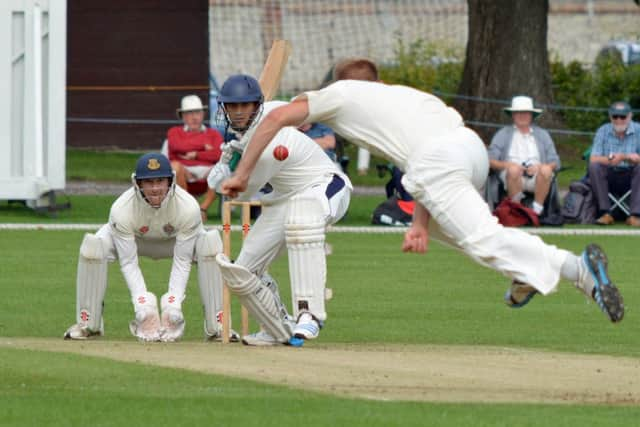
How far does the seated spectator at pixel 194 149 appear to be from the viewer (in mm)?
18519

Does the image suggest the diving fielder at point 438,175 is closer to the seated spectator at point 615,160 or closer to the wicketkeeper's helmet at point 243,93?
the wicketkeeper's helmet at point 243,93

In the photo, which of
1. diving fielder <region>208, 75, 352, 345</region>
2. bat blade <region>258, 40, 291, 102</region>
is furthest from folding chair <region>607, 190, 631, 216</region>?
diving fielder <region>208, 75, 352, 345</region>

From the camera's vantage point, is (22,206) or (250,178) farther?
(22,206)

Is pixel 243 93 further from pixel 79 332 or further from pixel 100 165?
pixel 100 165

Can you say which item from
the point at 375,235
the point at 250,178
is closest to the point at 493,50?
the point at 375,235

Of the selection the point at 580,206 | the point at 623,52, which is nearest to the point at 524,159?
the point at 580,206

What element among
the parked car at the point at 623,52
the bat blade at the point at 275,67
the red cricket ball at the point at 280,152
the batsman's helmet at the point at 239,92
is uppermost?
the parked car at the point at 623,52

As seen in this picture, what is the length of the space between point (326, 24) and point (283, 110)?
103 ft

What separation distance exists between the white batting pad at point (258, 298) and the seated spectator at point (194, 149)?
338 inches

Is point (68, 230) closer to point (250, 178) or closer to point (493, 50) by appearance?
point (250, 178)

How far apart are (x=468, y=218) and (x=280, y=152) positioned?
5.16ft

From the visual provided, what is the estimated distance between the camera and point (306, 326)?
972 cm

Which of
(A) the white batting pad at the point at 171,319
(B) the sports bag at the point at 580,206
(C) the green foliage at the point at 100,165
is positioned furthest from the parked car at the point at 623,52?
(A) the white batting pad at the point at 171,319

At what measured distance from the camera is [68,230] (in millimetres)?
17750
